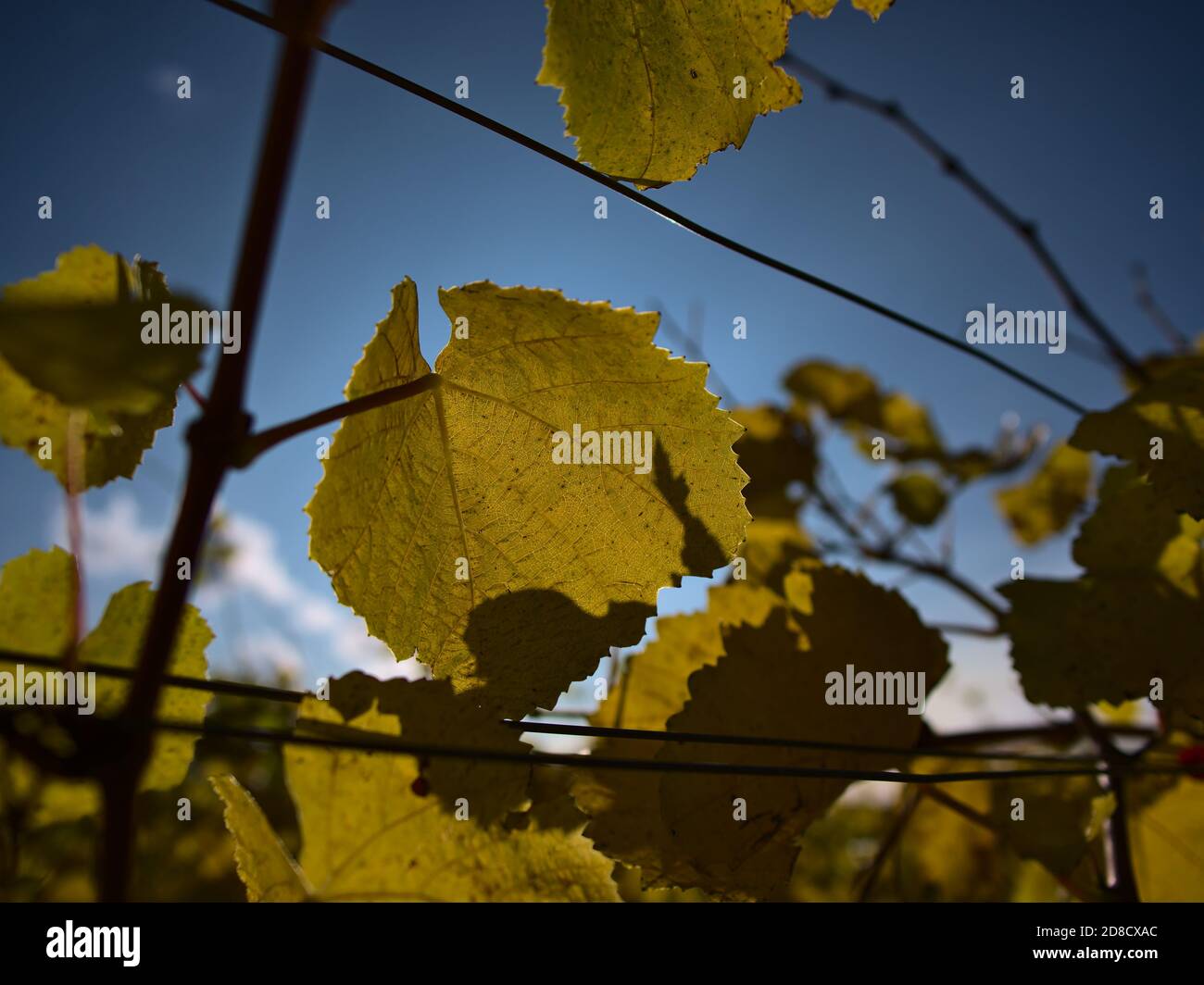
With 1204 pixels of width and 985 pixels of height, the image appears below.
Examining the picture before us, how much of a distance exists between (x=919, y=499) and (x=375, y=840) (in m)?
1.78

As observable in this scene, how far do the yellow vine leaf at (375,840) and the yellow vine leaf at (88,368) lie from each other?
27cm

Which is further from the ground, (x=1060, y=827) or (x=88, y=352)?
(x=88, y=352)

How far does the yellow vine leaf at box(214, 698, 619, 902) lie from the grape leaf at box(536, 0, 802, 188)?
47cm

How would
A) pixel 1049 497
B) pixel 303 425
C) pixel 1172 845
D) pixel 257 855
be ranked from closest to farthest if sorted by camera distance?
1. pixel 303 425
2. pixel 257 855
3. pixel 1172 845
4. pixel 1049 497

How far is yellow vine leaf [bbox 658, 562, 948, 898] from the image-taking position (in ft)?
2.58

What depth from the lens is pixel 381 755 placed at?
602 mm

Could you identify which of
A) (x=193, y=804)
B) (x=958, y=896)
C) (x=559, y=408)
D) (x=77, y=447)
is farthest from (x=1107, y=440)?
(x=193, y=804)

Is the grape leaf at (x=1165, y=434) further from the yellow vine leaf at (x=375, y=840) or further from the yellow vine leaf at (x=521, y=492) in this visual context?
the yellow vine leaf at (x=375, y=840)

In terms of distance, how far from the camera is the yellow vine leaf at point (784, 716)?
2.58ft

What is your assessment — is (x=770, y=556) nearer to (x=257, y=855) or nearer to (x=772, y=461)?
(x=772, y=461)

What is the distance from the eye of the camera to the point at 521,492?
0.71 m

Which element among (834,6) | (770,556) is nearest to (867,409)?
(770,556)

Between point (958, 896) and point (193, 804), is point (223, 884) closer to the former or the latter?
point (193, 804)

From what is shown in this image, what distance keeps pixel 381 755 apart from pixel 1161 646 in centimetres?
88
